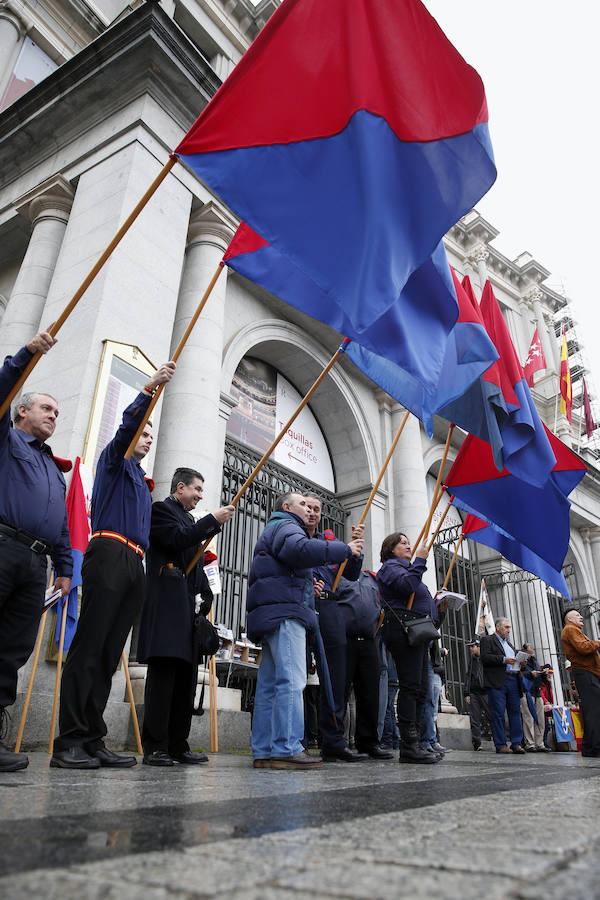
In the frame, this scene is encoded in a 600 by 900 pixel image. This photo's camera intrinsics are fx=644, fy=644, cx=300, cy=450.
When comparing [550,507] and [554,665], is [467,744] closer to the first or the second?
[550,507]

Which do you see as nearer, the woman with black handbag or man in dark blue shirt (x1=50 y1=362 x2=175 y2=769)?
man in dark blue shirt (x1=50 y1=362 x2=175 y2=769)

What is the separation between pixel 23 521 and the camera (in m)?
3.18

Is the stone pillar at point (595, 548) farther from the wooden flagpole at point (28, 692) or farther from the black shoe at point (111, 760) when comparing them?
the black shoe at point (111, 760)

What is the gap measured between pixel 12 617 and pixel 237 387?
302 inches

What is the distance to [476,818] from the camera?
1.51 m

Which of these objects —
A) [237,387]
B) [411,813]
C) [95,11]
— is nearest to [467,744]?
[237,387]

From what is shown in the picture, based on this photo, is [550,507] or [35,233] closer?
[550,507]

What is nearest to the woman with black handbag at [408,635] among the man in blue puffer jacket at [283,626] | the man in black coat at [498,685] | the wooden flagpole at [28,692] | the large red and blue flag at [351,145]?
the man in blue puffer jacket at [283,626]

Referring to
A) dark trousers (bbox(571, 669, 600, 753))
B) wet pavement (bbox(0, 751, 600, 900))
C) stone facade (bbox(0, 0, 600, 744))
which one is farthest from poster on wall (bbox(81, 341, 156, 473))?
dark trousers (bbox(571, 669, 600, 753))

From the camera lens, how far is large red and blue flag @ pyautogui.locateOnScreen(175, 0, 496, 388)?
3602 millimetres

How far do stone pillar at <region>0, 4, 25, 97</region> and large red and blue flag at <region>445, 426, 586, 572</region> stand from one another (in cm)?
999

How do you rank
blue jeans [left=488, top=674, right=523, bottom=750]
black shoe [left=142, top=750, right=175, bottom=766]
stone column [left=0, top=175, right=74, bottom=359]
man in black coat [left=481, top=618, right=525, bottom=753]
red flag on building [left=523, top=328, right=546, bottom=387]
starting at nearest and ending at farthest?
black shoe [left=142, top=750, right=175, bottom=766], stone column [left=0, top=175, right=74, bottom=359], man in black coat [left=481, top=618, right=525, bottom=753], blue jeans [left=488, top=674, right=523, bottom=750], red flag on building [left=523, top=328, right=546, bottom=387]

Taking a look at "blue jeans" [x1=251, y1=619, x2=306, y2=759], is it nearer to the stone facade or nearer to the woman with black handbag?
the woman with black handbag

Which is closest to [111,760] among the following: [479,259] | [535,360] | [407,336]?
[407,336]
